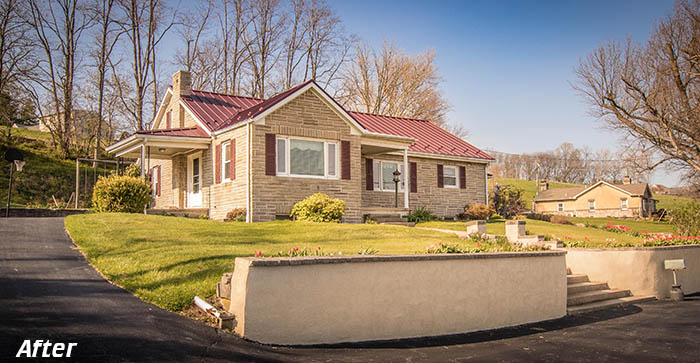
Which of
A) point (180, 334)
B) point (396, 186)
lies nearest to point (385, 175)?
point (396, 186)

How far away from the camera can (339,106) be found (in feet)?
60.5

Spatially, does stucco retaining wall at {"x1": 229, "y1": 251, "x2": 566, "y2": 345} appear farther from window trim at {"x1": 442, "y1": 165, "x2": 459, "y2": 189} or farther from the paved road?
window trim at {"x1": 442, "y1": 165, "x2": 459, "y2": 189}

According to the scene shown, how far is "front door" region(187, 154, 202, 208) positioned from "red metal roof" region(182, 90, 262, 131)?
4.82ft

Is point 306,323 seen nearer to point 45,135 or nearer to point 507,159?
point 45,135

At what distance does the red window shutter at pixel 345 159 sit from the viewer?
18.5 metres

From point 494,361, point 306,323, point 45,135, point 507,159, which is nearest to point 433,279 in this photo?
point 494,361

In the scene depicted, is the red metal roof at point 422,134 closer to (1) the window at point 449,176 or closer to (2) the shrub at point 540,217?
(1) the window at point 449,176

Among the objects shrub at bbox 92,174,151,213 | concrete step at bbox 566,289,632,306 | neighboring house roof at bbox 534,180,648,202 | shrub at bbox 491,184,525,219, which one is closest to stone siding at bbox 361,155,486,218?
shrub at bbox 491,184,525,219

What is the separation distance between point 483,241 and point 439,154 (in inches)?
404

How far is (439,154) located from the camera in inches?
952

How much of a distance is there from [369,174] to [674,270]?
11.9 metres

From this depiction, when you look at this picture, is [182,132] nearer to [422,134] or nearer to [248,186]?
[248,186]

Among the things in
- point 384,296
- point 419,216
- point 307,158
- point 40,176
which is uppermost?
point 40,176

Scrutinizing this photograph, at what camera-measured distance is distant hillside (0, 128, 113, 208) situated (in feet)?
90.1
